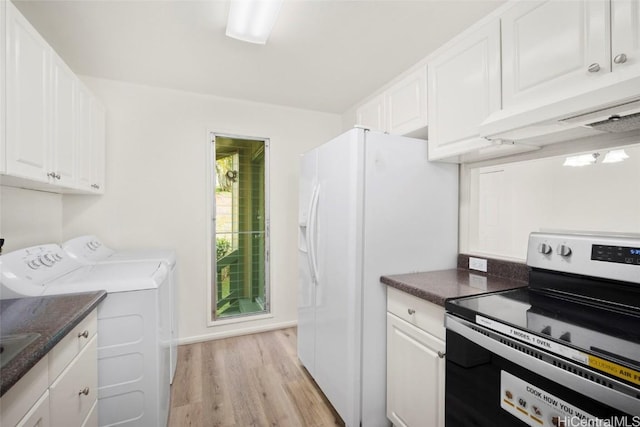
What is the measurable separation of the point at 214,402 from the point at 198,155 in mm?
2105

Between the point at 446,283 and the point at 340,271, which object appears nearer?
the point at 446,283

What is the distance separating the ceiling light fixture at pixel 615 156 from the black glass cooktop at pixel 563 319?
623 mm

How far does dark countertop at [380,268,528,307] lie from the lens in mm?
1277

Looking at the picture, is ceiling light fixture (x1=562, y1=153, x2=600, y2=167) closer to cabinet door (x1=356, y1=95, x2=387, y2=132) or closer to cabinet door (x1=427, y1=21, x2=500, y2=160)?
cabinet door (x1=427, y1=21, x2=500, y2=160)

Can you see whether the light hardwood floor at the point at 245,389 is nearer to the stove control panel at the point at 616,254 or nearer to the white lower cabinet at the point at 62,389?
the white lower cabinet at the point at 62,389

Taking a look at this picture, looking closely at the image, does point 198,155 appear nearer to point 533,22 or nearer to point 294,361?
point 294,361

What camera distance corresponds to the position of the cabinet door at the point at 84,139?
189 cm

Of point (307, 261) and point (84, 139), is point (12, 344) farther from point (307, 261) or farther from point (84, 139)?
point (84, 139)

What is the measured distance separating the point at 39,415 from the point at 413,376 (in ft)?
4.74

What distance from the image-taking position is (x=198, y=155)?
2.77 m

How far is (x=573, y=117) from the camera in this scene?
40.7 inches

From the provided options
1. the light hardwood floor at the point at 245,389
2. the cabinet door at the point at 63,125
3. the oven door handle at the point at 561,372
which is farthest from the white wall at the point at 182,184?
the oven door handle at the point at 561,372

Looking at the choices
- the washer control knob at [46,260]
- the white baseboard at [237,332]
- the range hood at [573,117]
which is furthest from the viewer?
the white baseboard at [237,332]

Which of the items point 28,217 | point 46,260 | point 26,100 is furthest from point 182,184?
point 26,100
